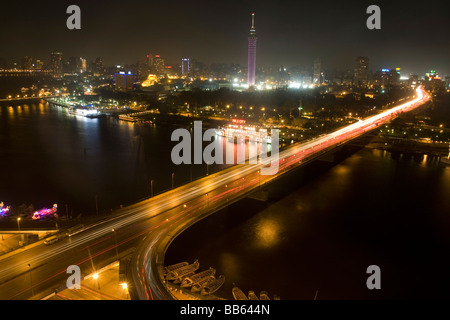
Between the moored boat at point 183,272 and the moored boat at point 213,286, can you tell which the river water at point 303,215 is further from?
the moored boat at point 183,272

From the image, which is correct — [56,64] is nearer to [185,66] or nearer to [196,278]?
[185,66]

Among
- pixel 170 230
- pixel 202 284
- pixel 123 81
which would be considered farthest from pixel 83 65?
pixel 202 284

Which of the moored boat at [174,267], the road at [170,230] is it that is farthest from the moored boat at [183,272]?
the road at [170,230]

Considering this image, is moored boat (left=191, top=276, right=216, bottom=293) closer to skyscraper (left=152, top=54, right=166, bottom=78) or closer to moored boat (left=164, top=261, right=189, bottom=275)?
moored boat (left=164, top=261, right=189, bottom=275)

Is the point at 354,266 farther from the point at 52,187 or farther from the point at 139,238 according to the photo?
the point at 52,187

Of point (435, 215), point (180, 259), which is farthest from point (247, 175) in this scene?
point (435, 215)

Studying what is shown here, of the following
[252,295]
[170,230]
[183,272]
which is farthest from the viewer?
[170,230]
